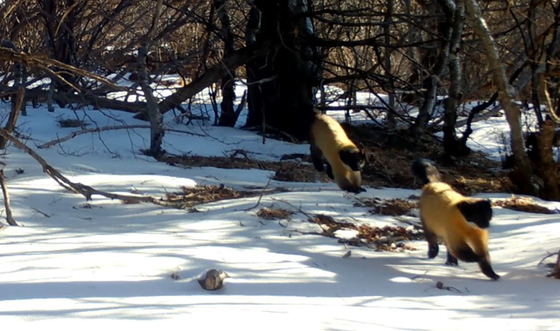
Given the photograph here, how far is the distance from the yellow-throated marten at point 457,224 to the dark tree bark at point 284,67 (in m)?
5.69

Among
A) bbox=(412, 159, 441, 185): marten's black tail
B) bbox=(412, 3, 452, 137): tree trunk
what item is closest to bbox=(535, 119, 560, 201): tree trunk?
bbox=(412, 3, 452, 137): tree trunk

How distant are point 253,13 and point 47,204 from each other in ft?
19.9

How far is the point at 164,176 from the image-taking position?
23.9 feet

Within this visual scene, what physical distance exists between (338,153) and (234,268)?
2.97 metres

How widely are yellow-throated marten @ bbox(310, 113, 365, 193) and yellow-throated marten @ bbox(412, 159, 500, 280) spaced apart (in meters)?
1.64

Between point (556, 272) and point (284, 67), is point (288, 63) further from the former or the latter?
point (556, 272)

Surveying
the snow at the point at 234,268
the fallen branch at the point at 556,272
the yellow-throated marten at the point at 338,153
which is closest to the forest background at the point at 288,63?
the yellow-throated marten at the point at 338,153

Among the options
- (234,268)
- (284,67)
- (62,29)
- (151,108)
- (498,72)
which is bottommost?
(234,268)

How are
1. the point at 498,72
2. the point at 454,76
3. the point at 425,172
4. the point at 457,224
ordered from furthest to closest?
1. the point at 454,76
2. the point at 498,72
3. the point at 425,172
4. the point at 457,224

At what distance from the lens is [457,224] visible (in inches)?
198

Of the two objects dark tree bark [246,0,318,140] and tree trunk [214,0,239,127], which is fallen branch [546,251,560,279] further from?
tree trunk [214,0,239,127]

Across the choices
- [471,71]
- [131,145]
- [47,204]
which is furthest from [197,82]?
[471,71]

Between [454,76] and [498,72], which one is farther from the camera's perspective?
[454,76]

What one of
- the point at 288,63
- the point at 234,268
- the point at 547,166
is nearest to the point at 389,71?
the point at 288,63
